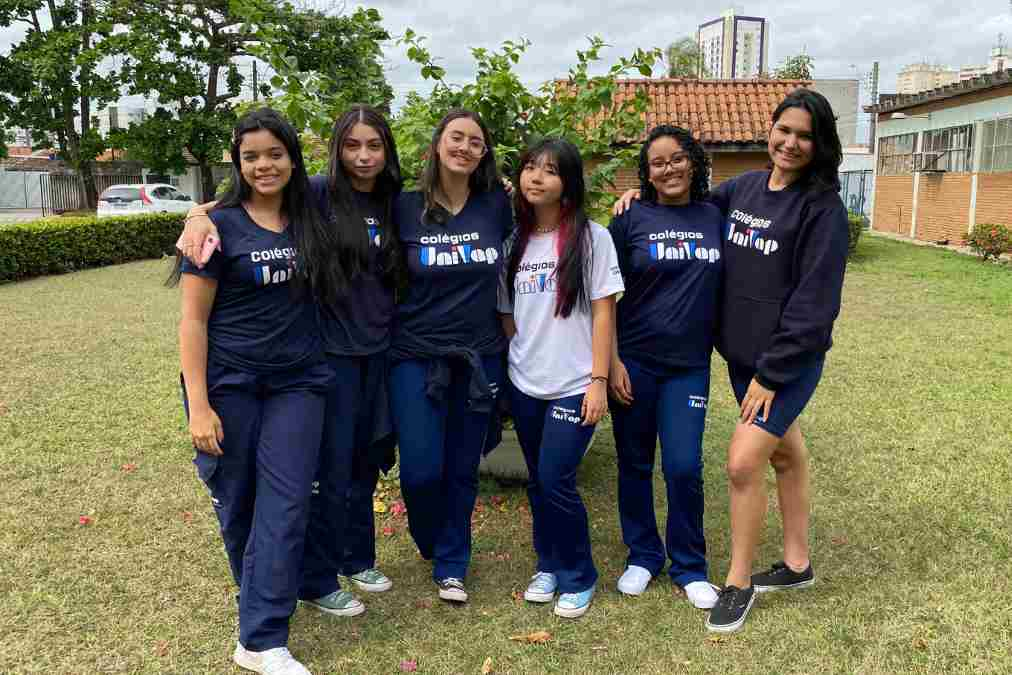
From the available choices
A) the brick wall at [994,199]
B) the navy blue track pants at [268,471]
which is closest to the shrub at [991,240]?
the brick wall at [994,199]

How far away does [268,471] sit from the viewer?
301 centimetres

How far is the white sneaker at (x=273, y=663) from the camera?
3002mm

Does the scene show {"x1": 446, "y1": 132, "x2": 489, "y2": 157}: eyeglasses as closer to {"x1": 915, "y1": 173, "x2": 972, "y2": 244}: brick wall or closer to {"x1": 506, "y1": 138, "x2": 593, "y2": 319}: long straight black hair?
{"x1": 506, "y1": 138, "x2": 593, "y2": 319}: long straight black hair

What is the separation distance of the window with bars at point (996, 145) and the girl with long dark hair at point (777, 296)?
17.0 m

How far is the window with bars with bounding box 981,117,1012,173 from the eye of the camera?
1762 centimetres

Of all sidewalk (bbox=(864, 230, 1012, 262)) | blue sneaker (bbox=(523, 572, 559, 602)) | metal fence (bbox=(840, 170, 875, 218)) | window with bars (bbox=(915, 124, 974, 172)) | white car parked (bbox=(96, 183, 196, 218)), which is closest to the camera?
blue sneaker (bbox=(523, 572, 559, 602))

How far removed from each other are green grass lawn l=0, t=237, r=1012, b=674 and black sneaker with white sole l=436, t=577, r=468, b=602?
0.05 m

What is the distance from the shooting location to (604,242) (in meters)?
3.28

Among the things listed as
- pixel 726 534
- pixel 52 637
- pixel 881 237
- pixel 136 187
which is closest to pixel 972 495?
pixel 726 534

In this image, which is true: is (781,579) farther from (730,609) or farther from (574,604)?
(574,604)

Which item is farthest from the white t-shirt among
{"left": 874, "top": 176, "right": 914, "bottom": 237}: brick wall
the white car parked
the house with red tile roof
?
the white car parked

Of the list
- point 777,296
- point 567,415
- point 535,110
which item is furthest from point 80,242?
point 777,296

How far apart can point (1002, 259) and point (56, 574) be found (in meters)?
17.2

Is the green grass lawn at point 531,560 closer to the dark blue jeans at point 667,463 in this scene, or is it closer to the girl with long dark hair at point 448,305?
the dark blue jeans at point 667,463
